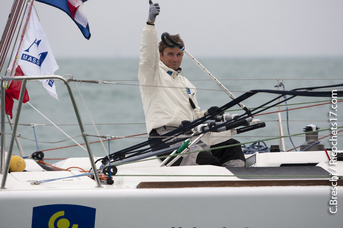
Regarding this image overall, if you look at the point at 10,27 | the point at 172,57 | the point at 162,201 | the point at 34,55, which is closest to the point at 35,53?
the point at 34,55

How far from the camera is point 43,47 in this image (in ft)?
9.10

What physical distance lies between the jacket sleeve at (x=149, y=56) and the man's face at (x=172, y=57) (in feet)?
0.68

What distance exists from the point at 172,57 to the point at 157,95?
0.31m

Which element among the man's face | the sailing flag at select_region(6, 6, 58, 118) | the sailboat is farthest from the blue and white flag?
the sailboat

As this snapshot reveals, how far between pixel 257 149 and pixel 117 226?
1.58 m

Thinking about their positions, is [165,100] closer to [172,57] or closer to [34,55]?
[172,57]

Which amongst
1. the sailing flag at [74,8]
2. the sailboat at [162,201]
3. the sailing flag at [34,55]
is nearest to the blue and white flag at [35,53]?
the sailing flag at [34,55]

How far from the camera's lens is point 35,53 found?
2719 millimetres

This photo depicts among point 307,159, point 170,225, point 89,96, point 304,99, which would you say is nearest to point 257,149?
point 307,159

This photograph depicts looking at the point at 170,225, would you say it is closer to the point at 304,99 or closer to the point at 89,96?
the point at 304,99

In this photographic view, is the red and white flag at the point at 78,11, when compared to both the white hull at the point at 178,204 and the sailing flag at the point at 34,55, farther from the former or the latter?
the white hull at the point at 178,204

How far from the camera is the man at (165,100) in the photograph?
207cm

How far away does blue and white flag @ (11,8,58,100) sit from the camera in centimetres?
268

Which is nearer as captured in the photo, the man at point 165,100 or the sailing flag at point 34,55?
the man at point 165,100
